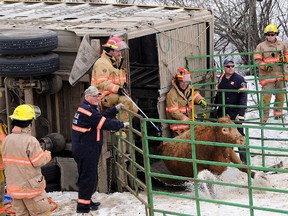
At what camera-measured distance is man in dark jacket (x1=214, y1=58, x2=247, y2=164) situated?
10.3 m

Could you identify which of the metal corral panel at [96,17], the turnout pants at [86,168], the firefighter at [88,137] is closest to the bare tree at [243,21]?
the metal corral panel at [96,17]

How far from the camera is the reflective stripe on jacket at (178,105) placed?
9.89m

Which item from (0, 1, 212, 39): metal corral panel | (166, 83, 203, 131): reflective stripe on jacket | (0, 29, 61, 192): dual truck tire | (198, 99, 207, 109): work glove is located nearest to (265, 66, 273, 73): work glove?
(0, 1, 212, 39): metal corral panel

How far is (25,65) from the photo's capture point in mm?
8664

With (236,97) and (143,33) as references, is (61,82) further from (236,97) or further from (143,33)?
(236,97)

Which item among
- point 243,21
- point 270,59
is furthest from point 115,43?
point 243,21

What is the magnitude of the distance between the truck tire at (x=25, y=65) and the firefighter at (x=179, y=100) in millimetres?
2141

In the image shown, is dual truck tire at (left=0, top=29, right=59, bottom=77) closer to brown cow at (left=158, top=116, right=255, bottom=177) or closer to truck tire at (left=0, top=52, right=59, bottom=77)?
truck tire at (left=0, top=52, right=59, bottom=77)

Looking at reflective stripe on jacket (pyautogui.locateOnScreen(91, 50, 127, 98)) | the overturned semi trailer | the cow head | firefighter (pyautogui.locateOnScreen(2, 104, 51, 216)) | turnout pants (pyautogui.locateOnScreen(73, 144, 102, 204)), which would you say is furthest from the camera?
the overturned semi trailer

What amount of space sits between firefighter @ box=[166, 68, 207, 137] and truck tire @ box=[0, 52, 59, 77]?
214 cm

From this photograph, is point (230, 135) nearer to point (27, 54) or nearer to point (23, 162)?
point (23, 162)

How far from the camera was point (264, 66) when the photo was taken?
12.3 meters

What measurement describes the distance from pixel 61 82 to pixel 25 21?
7.54ft

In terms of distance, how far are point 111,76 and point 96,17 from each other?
2810 mm
